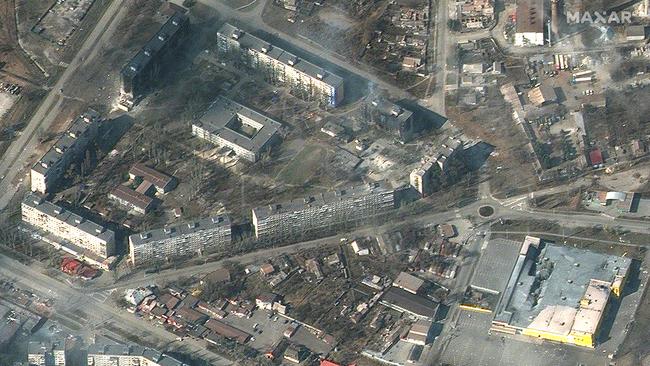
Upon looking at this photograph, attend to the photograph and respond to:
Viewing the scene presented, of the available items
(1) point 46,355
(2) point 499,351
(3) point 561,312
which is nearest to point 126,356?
(1) point 46,355

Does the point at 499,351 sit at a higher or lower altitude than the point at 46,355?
higher

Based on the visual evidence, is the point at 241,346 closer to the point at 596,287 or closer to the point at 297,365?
the point at 297,365

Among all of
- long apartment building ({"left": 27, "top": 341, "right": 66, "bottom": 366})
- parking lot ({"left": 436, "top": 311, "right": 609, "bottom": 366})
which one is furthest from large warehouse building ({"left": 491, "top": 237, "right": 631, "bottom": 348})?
long apartment building ({"left": 27, "top": 341, "right": 66, "bottom": 366})

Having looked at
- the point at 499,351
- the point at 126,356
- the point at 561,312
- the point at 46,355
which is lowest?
the point at 46,355

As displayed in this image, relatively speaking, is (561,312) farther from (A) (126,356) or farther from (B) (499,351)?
(A) (126,356)

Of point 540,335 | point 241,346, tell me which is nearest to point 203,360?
point 241,346

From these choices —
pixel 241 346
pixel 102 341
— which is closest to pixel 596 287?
pixel 241 346

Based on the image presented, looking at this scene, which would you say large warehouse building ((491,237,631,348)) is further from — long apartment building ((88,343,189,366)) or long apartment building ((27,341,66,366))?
long apartment building ((27,341,66,366))

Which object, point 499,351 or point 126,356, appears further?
point 499,351

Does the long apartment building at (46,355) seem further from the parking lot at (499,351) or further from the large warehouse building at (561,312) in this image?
the large warehouse building at (561,312)
